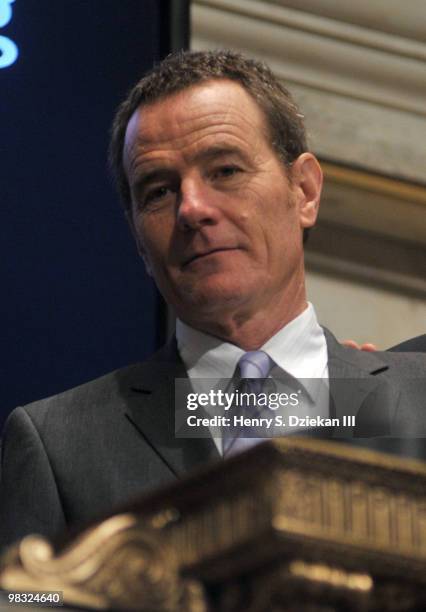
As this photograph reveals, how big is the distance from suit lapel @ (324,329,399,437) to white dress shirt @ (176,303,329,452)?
0.02 meters

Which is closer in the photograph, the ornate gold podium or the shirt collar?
the ornate gold podium

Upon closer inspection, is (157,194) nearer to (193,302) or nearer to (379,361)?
(193,302)

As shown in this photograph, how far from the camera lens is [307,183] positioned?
8.71 feet

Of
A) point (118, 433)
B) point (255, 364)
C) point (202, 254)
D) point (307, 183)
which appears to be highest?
point (307, 183)

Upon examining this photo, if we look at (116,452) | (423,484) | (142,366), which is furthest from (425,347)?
(423,484)

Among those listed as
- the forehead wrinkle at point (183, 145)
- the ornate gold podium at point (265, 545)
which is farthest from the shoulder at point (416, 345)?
the ornate gold podium at point (265, 545)

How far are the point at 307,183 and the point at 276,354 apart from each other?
387 millimetres

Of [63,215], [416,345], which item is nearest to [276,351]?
[416,345]

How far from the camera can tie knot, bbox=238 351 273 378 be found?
2.31 m

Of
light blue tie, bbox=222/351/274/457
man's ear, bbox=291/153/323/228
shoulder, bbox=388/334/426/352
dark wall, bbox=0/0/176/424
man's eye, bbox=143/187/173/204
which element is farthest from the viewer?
dark wall, bbox=0/0/176/424

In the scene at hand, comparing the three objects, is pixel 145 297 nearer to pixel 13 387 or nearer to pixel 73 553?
pixel 13 387

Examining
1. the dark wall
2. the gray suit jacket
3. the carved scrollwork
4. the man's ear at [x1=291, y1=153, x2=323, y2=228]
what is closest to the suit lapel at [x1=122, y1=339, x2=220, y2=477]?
the gray suit jacket

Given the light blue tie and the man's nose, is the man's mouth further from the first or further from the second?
the light blue tie

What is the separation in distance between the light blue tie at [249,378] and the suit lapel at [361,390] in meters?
0.10
